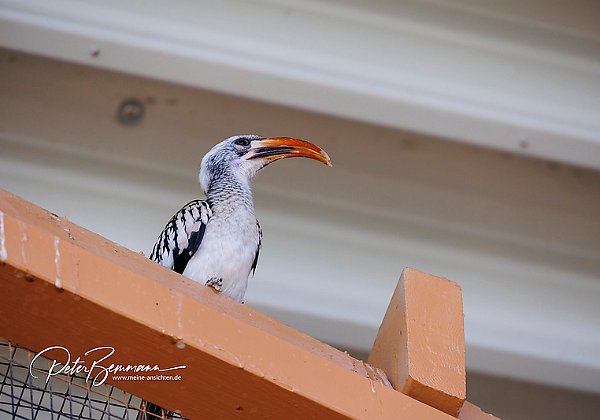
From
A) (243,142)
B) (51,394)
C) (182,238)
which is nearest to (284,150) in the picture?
(243,142)

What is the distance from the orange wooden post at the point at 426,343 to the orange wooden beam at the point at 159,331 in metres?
0.06

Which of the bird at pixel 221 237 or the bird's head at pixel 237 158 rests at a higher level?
the bird's head at pixel 237 158

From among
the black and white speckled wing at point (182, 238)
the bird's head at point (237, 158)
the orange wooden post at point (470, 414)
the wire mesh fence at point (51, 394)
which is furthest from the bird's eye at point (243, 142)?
the orange wooden post at point (470, 414)

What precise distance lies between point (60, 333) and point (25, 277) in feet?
0.37

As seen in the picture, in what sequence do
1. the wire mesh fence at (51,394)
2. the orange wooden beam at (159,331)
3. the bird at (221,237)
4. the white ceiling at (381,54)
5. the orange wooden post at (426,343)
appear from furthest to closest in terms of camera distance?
the white ceiling at (381,54) < the bird at (221,237) < the orange wooden post at (426,343) < the wire mesh fence at (51,394) < the orange wooden beam at (159,331)

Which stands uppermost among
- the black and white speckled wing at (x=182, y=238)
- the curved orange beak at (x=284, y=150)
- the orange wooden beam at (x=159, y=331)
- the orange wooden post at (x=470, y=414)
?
the curved orange beak at (x=284, y=150)

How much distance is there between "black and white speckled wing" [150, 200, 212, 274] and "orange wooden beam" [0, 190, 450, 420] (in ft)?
4.94

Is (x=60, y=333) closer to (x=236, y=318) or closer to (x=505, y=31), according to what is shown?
(x=236, y=318)

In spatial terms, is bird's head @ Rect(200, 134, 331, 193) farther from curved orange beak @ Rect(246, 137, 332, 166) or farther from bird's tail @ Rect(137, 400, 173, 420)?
bird's tail @ Rect(137, 400, 173, 420)

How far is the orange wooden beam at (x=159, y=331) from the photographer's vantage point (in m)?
1.29

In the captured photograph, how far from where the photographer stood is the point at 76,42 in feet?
→ 10.4

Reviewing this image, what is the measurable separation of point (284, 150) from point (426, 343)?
5.66ft

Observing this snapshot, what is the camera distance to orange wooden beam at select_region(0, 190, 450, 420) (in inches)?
50.8

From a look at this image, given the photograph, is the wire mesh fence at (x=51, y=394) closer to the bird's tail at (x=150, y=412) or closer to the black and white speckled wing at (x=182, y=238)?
the bird's tail at (x=150, y=412)
